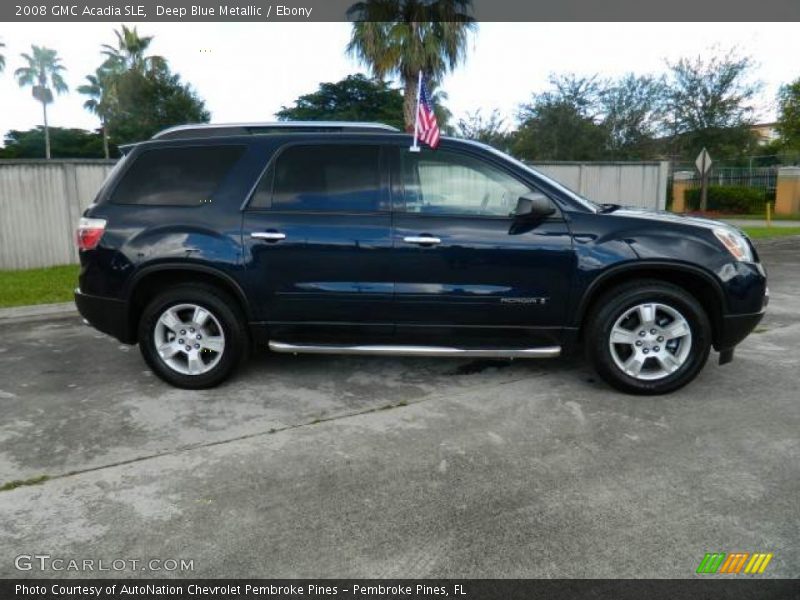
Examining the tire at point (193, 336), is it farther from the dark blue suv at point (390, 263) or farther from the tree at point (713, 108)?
the tree at point (713, 108)

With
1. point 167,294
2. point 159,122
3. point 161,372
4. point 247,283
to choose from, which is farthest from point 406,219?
point 159,122

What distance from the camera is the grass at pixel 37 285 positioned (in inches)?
299

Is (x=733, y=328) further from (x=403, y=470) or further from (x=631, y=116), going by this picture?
(x=631, y=116)

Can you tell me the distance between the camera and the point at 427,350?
4.25 m

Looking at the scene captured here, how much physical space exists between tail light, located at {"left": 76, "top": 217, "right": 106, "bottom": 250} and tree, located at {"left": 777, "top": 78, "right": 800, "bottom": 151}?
32.8m

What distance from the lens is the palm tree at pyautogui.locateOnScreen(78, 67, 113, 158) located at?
1980 inches

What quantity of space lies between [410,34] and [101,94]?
Answer: 48040 millimetres

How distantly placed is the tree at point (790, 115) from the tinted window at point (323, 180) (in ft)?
103

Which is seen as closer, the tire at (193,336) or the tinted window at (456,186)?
the tinted window at (456,186)

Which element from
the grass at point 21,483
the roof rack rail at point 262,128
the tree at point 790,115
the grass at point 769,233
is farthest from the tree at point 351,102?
the grass at point 21,483

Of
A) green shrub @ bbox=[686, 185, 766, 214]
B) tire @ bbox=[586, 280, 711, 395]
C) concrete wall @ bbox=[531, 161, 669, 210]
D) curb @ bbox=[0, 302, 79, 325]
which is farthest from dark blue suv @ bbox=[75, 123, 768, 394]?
green shrub @ bbox=[686, 185, 766, 214]

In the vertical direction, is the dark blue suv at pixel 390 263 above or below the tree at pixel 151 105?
below

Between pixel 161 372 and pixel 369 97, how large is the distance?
42584 mm

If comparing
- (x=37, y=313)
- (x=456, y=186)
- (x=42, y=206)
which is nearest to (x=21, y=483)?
(x=456, y=186)
